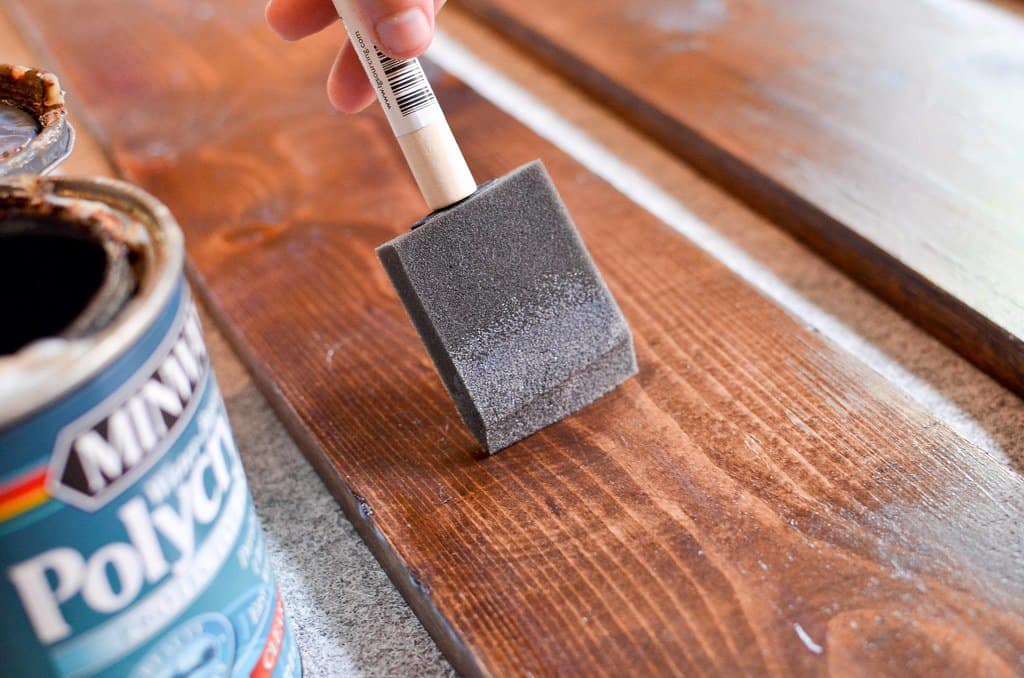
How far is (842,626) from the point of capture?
0.57 m

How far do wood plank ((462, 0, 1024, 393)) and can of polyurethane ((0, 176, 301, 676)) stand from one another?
0.64 m

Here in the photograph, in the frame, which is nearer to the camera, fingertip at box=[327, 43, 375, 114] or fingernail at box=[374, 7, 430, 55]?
fingernail at box=[374, 7, 430, 55]

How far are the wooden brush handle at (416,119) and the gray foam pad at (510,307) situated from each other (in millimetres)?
22

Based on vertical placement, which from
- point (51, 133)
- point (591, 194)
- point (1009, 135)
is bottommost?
point (1009, 135)

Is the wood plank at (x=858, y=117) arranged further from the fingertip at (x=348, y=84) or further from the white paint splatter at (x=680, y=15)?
the fingertip at (x=348, y=84)

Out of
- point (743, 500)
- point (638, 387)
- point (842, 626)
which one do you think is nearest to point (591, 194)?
point (638, 387)

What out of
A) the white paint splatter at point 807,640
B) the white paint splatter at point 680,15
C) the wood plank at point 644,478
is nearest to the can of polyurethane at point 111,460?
the wood plank at point 644,478

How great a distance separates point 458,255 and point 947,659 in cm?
41

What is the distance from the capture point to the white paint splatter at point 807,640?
22.0 inches

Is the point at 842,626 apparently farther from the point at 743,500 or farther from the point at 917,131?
the point at 917,131

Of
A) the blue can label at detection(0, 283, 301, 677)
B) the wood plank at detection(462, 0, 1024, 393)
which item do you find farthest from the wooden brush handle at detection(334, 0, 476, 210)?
the wood plank at detection(462, 0, 1024, 393)

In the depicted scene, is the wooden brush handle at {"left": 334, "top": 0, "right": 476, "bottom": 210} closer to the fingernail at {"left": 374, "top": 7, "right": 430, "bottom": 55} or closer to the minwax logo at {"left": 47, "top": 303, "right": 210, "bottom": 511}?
the fingernail at {"left": 374, "top": 7, "right": 430, "bottom": 55}

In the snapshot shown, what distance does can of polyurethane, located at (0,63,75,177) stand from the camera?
0.55 metres

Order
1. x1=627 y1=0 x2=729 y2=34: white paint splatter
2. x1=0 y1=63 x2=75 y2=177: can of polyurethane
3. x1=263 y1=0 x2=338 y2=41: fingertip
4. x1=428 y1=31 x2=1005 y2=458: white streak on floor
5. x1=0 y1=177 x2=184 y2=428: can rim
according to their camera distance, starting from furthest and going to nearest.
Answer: x1=627 y1=0 x2=729 y2=34: white paint splatter, x1=263 y1=0 x2=338 y2=41: fingertip, x1=428 y1=31 x2=1005 y2=458: white streak on floor, x1=0 y1=63 x2=75 y2=177: can of polyurethane, x1=0 y1=177 x2=184 y2=428: can rim
